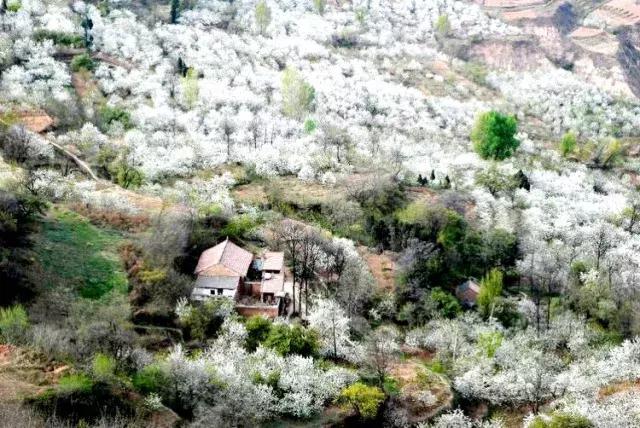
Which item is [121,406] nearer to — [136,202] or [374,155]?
[136,202]

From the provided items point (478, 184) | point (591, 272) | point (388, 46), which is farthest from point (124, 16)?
point (591, 272)

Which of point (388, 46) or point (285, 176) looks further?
point (388, 46)

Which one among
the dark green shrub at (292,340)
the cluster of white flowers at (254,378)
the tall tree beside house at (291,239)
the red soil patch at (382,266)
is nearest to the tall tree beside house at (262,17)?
the tall tree beside house at (291,239)

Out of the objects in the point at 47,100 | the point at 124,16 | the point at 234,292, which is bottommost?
the point at 234,292

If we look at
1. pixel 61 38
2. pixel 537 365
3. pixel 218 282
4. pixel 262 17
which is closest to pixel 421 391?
pixel 537 365

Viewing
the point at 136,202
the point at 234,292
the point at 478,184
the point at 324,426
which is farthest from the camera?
the point at 478,184

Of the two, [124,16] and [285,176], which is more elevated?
[124,16]

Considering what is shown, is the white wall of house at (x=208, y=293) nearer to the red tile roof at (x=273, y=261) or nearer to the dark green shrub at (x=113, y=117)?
the red tile roof at (x=273, y=261)

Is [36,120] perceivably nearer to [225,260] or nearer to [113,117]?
[113,117]
